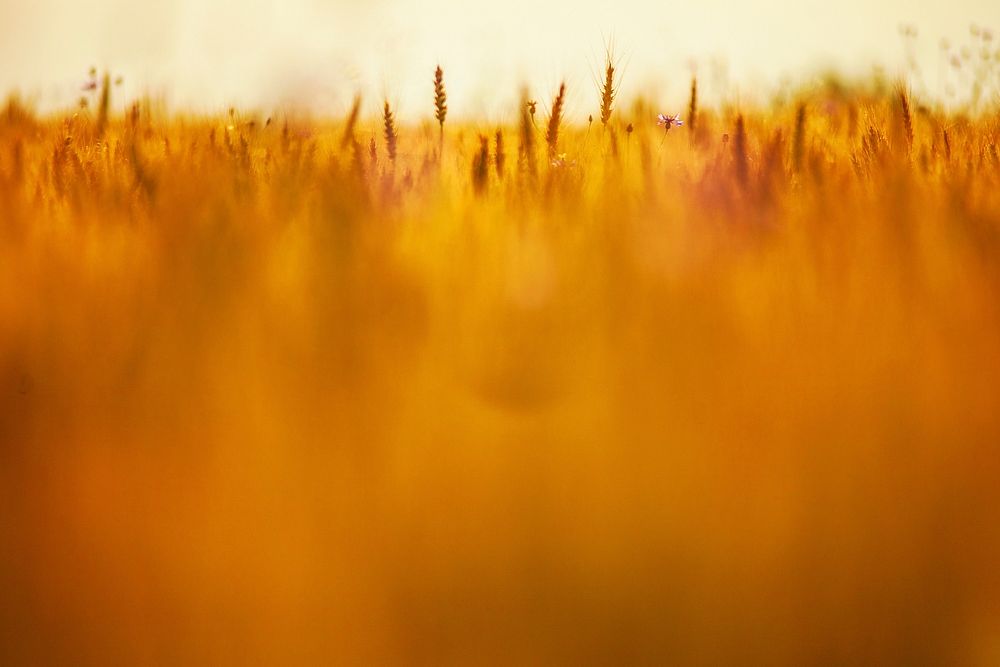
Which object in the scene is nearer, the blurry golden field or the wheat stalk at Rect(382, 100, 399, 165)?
the blurry golden field

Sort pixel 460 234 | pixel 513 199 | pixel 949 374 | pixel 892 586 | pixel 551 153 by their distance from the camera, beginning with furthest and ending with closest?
pixel 551 153, pixel 513 199, pixel 460 234, pixel 949 374, pixel 892 586

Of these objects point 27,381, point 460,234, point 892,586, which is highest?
point 460,234

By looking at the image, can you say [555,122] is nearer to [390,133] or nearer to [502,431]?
[390,133]

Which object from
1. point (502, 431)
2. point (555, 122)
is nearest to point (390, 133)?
point (555, 122)

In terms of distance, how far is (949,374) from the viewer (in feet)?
2.01

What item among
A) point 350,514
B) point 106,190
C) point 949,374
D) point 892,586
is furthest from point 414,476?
point 106,190

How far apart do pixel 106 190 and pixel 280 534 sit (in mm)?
748

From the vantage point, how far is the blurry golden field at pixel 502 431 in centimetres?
45

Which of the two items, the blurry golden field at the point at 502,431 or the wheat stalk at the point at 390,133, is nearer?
the blurry golden field at the point at 502,431

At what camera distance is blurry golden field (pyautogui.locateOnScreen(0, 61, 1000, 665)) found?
0.45m

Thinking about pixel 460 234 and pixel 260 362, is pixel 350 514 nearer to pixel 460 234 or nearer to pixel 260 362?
pixel 260 362

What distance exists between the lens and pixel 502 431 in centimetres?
55

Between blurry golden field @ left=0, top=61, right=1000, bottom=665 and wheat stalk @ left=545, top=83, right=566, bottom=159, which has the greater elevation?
wheat stalk @ left=545, top=83, right=566, bottom=159

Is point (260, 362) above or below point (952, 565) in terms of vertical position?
above
